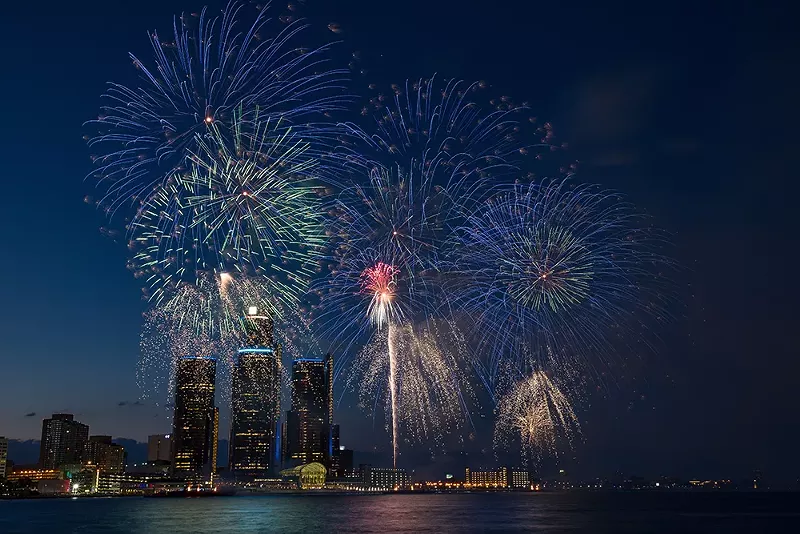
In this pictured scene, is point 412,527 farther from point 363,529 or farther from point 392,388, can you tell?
point 392,388

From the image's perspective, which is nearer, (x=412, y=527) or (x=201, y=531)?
(x=201, y=531)

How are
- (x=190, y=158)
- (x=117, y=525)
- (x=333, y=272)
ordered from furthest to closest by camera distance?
1. (x=117, y=525)
2. (x=333, y=272)
3. (x=190, y=158)

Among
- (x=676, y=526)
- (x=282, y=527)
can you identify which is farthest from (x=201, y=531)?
(x=676, y=526)

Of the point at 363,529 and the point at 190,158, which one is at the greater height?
the point at 190,158

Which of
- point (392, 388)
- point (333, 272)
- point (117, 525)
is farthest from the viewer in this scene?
point (117, 525)

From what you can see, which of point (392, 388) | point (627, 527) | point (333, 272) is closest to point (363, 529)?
point (627, 527)

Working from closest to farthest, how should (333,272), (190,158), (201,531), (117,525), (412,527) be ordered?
(190,158) → (333,272) → (201,531) → (412,527) → (117,525)

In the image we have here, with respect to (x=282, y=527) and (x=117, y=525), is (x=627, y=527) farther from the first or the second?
(x=117, y=525)

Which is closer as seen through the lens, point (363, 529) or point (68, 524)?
point (363, 529)

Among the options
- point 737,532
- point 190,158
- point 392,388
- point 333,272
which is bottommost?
point 737,532
